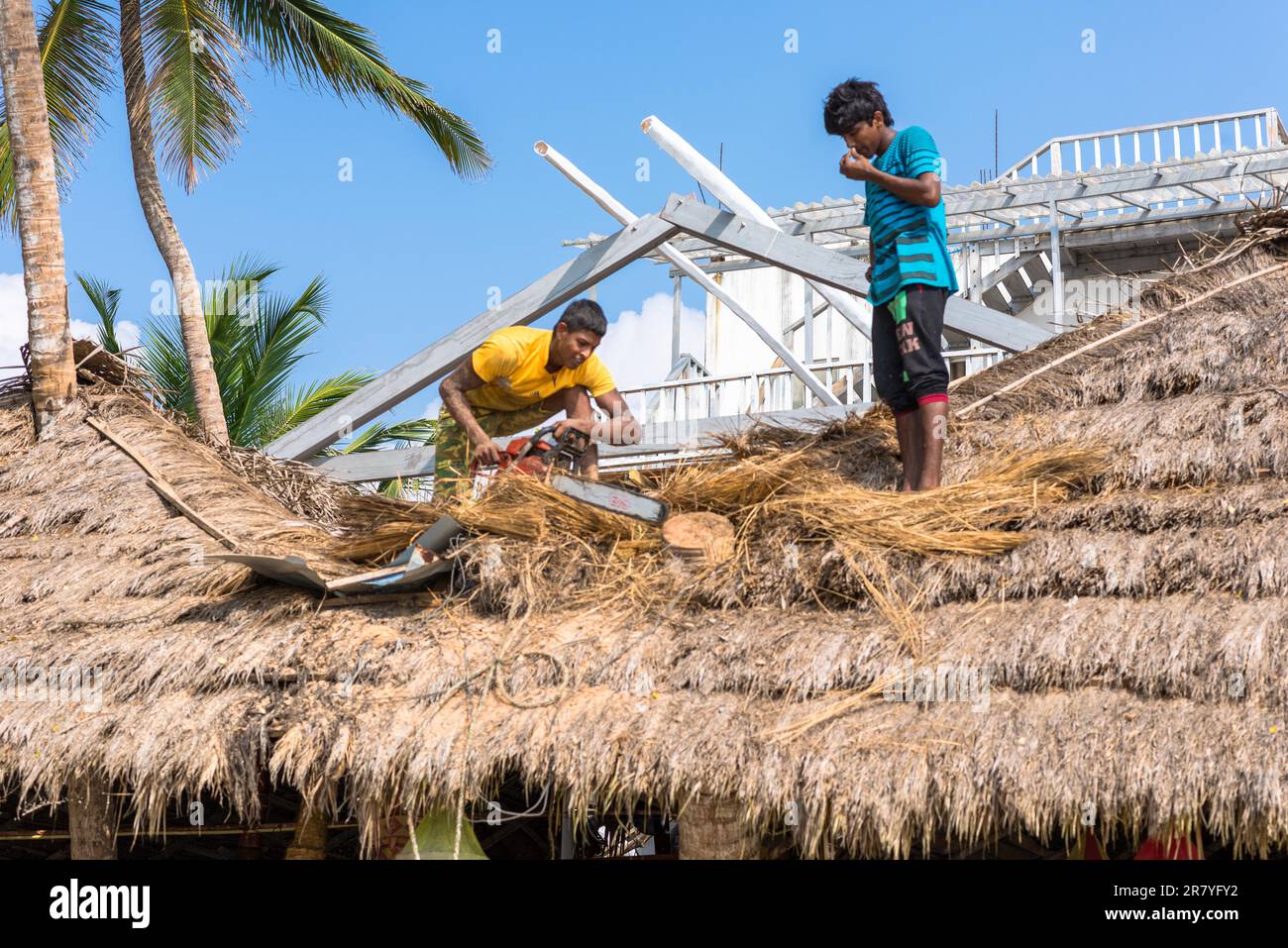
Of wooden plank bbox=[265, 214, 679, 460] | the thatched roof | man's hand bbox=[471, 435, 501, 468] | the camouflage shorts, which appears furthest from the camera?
wooden plank bbox=[265, 214, 679, 460]

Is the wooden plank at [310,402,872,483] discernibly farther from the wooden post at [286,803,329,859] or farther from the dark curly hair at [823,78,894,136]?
the wooden post at [286,803,329,859]

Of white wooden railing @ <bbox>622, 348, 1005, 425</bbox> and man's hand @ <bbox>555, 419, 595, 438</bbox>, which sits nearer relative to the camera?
man's hand @ <bbox>555, 419, 595, 438</bbox>

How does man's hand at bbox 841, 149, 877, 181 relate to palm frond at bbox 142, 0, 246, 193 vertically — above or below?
below

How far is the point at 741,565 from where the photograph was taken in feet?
15.6

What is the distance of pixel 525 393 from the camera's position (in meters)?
6.01

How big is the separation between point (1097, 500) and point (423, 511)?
2.42 m

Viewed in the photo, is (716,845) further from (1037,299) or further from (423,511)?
(1037,299)

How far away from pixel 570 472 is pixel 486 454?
0.41 metres

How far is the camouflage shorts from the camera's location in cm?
603

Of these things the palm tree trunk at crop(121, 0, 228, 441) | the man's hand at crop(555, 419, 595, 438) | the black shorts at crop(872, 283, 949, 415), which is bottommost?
the man's hand at crop(555, 419, 595, 438)

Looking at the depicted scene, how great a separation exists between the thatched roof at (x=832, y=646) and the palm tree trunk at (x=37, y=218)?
73.9 inches

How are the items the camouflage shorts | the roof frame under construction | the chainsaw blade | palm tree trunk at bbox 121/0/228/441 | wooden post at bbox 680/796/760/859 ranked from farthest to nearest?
palm tree trunk at bbox 121/0/228/441 < the roof frame under construction < the camouflage shorts < the chainsaw blade < wooden post at bbox 680/796/760/859

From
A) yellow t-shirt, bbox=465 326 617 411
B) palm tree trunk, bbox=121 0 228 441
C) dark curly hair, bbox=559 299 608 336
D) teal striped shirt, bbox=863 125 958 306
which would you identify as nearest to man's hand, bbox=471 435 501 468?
yellow t-shirt, bbox=465 326 617 411

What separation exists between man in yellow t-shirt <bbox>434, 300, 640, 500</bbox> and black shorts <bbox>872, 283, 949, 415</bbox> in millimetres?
1022
